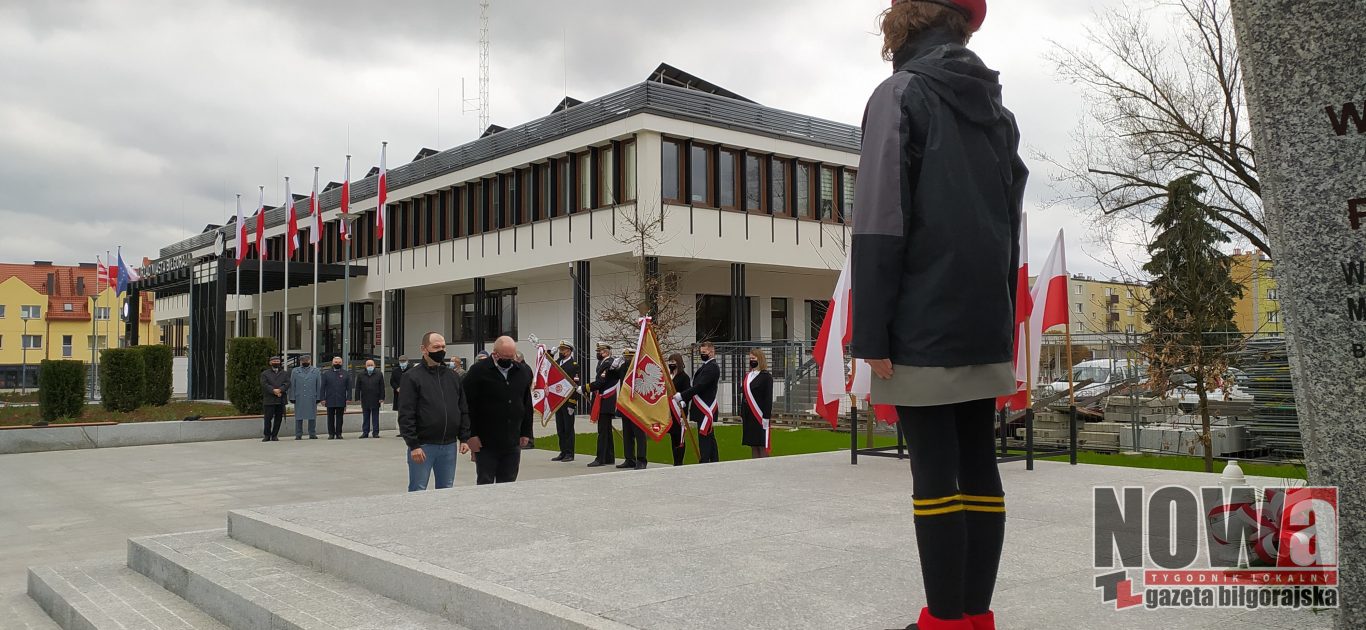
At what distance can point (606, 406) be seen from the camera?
54.5 feet

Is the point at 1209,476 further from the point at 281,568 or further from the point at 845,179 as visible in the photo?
the point at 845,179

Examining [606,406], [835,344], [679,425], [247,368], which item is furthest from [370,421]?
[835,344]

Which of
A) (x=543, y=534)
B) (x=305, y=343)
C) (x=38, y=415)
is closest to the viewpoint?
(x=543, y=534)

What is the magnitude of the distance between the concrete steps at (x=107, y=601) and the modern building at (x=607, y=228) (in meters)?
19.6

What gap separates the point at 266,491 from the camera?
13367 mm

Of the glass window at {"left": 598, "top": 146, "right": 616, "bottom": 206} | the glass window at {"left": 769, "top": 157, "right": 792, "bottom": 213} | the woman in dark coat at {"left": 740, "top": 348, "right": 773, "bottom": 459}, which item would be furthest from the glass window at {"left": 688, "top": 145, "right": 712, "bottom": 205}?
the woman in dark coat at {"left": 740, "top": 348, "right": 773, "bottom": 459}

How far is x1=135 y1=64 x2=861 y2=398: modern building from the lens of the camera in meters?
31.5

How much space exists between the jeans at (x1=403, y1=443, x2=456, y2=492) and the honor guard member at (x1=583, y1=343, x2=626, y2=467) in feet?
21.5

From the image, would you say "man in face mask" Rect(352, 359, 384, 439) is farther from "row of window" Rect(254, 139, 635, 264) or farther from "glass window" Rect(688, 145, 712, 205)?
"glass window" Rect(688, 145, 712, 205)

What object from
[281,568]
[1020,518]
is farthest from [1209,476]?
[281,568]

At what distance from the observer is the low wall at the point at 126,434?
20.3 m

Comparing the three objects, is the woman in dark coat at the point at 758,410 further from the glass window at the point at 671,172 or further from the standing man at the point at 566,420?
the glass window at the point at 671,172

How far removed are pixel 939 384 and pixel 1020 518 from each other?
367cm

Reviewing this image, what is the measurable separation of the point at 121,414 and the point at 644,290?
1397cm
